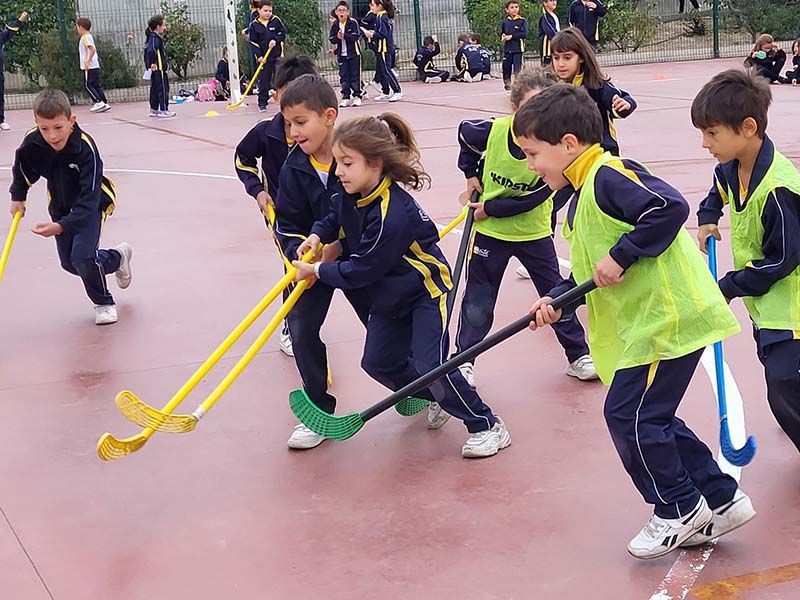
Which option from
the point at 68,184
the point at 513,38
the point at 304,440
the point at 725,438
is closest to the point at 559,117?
the point at 725,438

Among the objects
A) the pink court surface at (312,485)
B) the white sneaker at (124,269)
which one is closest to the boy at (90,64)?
the pink court surface at (312,485)

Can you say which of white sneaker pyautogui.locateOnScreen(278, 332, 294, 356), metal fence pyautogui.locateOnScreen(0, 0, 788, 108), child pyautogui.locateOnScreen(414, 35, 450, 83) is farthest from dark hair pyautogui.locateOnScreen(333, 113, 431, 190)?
child pyautogui.locateOnScreen(414, 35, 450, 83)

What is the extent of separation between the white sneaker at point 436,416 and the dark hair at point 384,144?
102 centimetres

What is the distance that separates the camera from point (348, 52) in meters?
19.2

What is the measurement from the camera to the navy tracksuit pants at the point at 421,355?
14.1 ft

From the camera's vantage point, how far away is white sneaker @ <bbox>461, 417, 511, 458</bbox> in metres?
4.39

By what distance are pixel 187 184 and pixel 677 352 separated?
339 inches

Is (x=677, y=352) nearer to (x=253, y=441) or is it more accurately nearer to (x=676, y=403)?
(x=676, y=403)

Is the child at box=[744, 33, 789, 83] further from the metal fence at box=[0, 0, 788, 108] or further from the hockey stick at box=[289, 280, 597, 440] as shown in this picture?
the hockey stick at box=[289, 280, 597, 440]

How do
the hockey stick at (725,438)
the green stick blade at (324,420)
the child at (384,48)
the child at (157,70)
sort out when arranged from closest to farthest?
the hockey stick at (725,438), the green stick blade at (324,420), the child at (157,70), the child at (384,48)

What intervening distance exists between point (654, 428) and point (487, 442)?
113cm

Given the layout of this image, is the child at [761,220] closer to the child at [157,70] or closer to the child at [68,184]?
the child at [68,184]

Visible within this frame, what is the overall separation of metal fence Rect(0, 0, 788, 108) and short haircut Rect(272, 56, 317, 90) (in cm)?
1786

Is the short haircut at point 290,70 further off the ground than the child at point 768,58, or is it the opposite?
the short haircut at point 290,70
